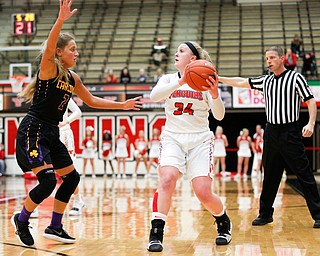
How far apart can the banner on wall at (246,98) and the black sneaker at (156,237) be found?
45.7 feet

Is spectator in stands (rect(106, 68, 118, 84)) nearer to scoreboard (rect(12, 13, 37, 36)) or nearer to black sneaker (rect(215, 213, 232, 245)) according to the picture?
scoreboard (rect(12, 13, 37, 36))

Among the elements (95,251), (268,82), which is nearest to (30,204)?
(95,251)

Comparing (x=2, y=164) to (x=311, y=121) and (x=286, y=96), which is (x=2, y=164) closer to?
(x=286, y=96)

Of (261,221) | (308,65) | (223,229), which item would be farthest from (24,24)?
(223,229)

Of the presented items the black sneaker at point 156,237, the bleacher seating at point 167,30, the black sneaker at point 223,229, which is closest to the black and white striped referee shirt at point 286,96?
the black sneaker at point 223,229

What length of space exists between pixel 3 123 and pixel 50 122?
16351 millimetres

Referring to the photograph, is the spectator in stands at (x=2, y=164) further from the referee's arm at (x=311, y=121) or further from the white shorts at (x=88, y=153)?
the referee's arm at (x=311, y=121)

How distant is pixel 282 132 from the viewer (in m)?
6.52

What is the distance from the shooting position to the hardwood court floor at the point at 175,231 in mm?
4934

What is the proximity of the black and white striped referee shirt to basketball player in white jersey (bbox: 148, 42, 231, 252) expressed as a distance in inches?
60.5

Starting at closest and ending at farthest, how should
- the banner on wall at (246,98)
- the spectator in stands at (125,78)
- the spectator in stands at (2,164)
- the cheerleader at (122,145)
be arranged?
1. the banner on wall at (246,98)
2. the cheerleader at (122,145)
3. the spectator in stands at (125,78)
4. the spectator in stands at (2,164)

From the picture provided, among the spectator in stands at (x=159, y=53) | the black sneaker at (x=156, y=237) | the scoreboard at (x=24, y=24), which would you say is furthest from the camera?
the spectator in stands at (x=159, y=53)

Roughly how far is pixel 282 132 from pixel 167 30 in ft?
59.3

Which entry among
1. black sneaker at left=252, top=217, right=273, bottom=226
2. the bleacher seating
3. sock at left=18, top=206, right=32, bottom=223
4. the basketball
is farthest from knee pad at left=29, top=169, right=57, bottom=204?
the bleacher seating
